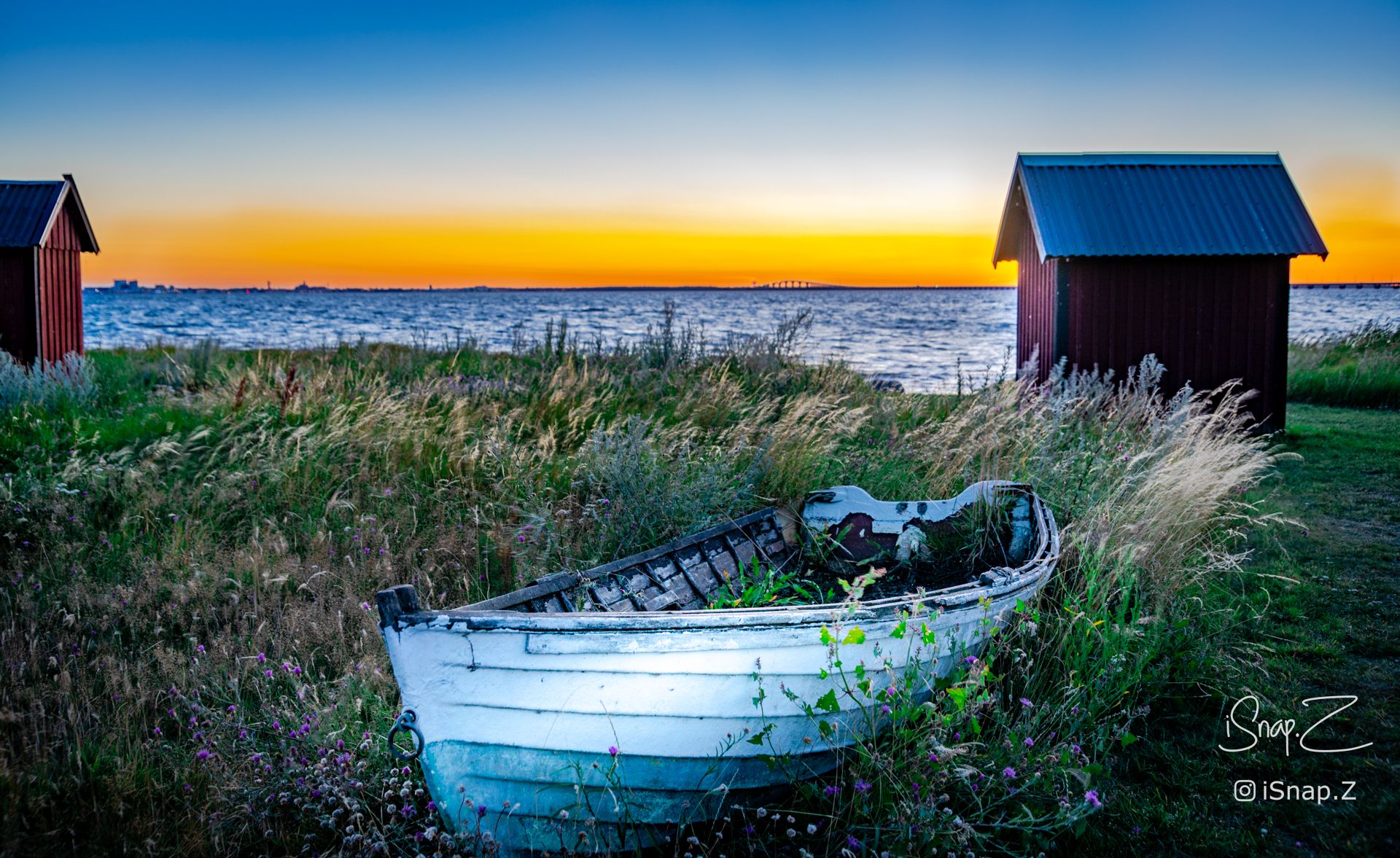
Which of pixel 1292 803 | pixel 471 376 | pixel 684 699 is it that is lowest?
pixel 1292 803

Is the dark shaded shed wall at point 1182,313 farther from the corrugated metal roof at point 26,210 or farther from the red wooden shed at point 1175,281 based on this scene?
the corrugated metal roof at point 26,210

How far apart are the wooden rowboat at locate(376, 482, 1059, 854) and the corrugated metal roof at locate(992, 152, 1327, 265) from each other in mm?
10294

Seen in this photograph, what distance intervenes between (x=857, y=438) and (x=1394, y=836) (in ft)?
21.0

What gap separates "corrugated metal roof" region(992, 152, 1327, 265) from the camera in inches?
488

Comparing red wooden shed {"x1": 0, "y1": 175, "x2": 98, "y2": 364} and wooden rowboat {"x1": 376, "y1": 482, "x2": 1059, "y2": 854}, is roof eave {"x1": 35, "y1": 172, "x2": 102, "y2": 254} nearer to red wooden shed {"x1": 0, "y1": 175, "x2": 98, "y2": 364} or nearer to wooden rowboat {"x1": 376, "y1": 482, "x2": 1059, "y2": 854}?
red wooden shed {"x1": 0, "y1": 175, "x2": 98, "y2": 364}


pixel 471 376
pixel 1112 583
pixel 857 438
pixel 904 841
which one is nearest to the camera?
pixel 904 841

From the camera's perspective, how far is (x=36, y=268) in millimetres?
15055

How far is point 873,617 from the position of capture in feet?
12.1

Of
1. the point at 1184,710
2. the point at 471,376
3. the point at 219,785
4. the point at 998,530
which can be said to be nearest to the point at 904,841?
the point at 1184,710

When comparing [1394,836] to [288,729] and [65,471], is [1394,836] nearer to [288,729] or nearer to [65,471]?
[288,729]

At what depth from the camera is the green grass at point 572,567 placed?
12.3 ft

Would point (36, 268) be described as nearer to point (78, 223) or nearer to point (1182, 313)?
point (78, 223)

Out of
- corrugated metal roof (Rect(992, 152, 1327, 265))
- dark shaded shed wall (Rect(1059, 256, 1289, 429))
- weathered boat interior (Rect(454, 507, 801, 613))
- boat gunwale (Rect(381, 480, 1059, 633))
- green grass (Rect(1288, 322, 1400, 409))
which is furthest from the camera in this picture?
green grass (Rect(1288, 322, 1400, 409))

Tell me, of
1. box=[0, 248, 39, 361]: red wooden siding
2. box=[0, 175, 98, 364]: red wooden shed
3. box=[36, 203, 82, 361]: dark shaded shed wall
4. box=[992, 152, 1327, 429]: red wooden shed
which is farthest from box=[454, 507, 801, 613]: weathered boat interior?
box=[36, 203, 82, 361]: dark shaded shed wall
